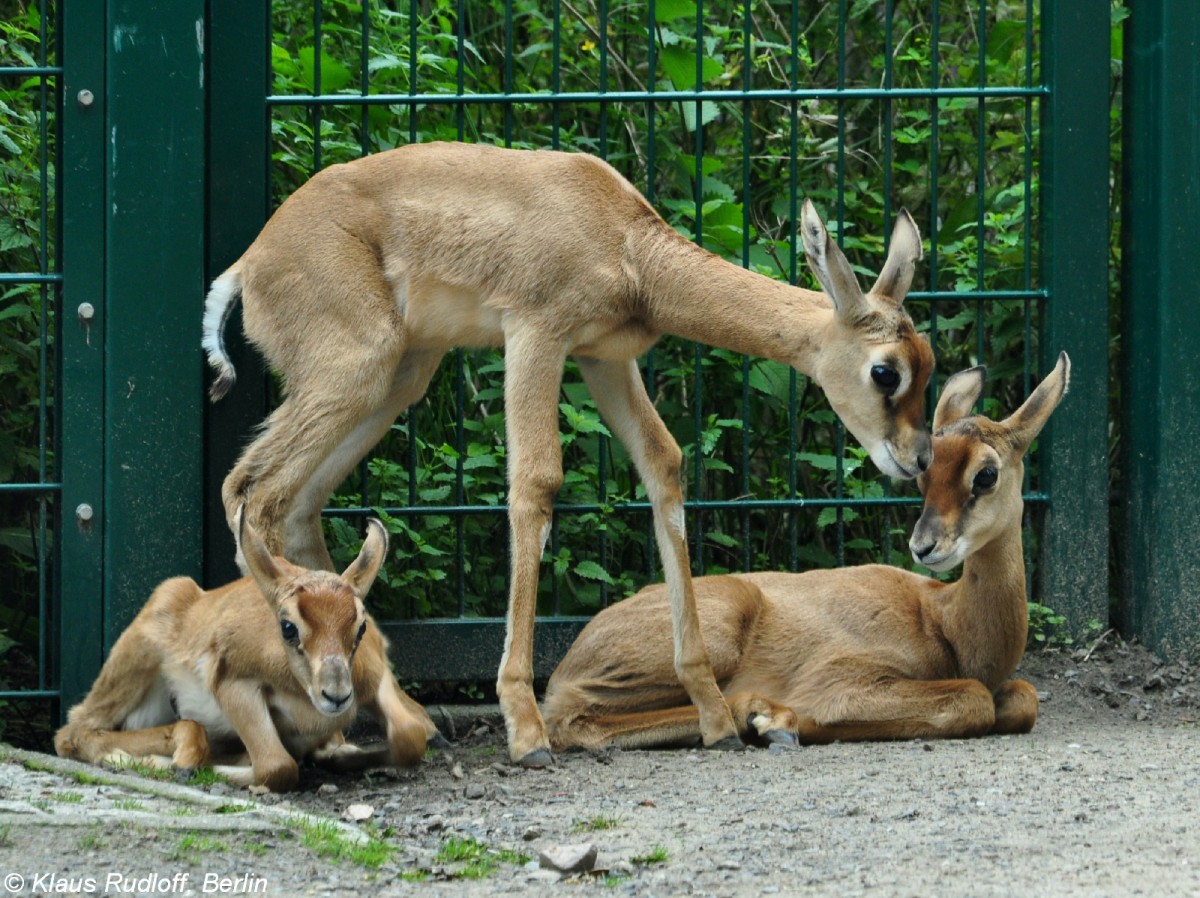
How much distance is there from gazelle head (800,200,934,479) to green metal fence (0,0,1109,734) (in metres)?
1.09

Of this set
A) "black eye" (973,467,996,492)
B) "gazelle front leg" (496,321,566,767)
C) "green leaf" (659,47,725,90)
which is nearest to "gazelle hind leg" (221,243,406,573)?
"gazelle front leg" (496,321,566,767)

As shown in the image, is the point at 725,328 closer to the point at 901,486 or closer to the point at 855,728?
the point at 855,728

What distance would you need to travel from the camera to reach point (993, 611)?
22.0ft

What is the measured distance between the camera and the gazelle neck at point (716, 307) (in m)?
6.74

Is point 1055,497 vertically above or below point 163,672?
above

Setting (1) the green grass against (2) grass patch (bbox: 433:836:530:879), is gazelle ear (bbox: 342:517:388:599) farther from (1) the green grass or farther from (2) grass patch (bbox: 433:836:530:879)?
(1) the green grass

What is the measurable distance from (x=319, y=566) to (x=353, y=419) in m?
0.73

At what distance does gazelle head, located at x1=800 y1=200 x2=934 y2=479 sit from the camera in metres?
6.49

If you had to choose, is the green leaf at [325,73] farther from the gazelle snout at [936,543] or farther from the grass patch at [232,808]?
the grass patch at [232,808]

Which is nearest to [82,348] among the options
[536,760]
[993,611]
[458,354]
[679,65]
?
[458,354]

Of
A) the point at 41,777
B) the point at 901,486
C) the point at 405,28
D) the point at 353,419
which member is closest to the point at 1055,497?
the point at 901,486

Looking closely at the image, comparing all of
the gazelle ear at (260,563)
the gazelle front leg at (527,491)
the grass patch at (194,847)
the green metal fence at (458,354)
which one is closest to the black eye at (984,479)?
the green metal fence at (458,354)

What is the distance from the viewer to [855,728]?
21.7 feet

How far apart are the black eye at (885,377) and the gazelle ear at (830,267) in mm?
230
